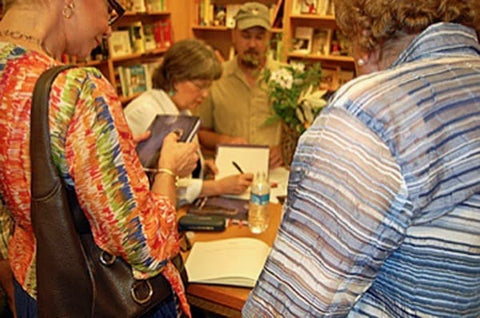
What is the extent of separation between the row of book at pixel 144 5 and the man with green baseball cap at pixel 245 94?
4.28 ft

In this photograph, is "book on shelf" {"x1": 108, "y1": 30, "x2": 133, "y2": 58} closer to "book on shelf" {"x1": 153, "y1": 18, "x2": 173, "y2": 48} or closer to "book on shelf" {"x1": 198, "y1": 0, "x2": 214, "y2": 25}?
"book on shelf" {"x1": 153, "y1": 18, "x2": 173, "y2": 48}

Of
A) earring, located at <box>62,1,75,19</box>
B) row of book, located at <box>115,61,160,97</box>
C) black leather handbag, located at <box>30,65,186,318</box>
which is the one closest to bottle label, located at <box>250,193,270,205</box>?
black leather handbag, located at <box>30,65,186,318</box>

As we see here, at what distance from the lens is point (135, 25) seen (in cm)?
351

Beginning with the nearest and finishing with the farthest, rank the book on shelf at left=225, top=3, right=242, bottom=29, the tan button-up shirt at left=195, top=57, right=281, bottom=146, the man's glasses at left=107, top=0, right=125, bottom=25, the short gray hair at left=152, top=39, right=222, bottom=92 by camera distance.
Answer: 1. the man's glasses at left=107, top=0, right=125, bottom=25
2. the short gray hair at left=152, top=39, right=222, bottom=92
3. the tan button-up shirt at left=195, top=57, right=281, bottom=146
4. the book on shelf at left=225, top=3, right=242, bottom=29

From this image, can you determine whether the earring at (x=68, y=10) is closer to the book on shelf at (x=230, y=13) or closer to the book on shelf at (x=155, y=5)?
the book on shelf at (x=155, y=5)

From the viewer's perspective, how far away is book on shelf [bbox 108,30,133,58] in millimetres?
3283

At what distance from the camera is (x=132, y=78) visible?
3537 mm

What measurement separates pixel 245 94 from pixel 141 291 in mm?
1739

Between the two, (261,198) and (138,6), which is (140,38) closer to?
(138,6)

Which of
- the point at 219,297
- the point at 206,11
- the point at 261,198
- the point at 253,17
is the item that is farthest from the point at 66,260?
the point at 206,11

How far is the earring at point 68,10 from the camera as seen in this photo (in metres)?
0.81

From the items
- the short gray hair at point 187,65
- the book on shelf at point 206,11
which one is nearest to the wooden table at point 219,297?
the short gray hair at point 187,65

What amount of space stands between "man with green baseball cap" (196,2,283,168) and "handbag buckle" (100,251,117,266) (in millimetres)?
1550

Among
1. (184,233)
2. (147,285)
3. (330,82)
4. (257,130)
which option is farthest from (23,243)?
(330,82)
